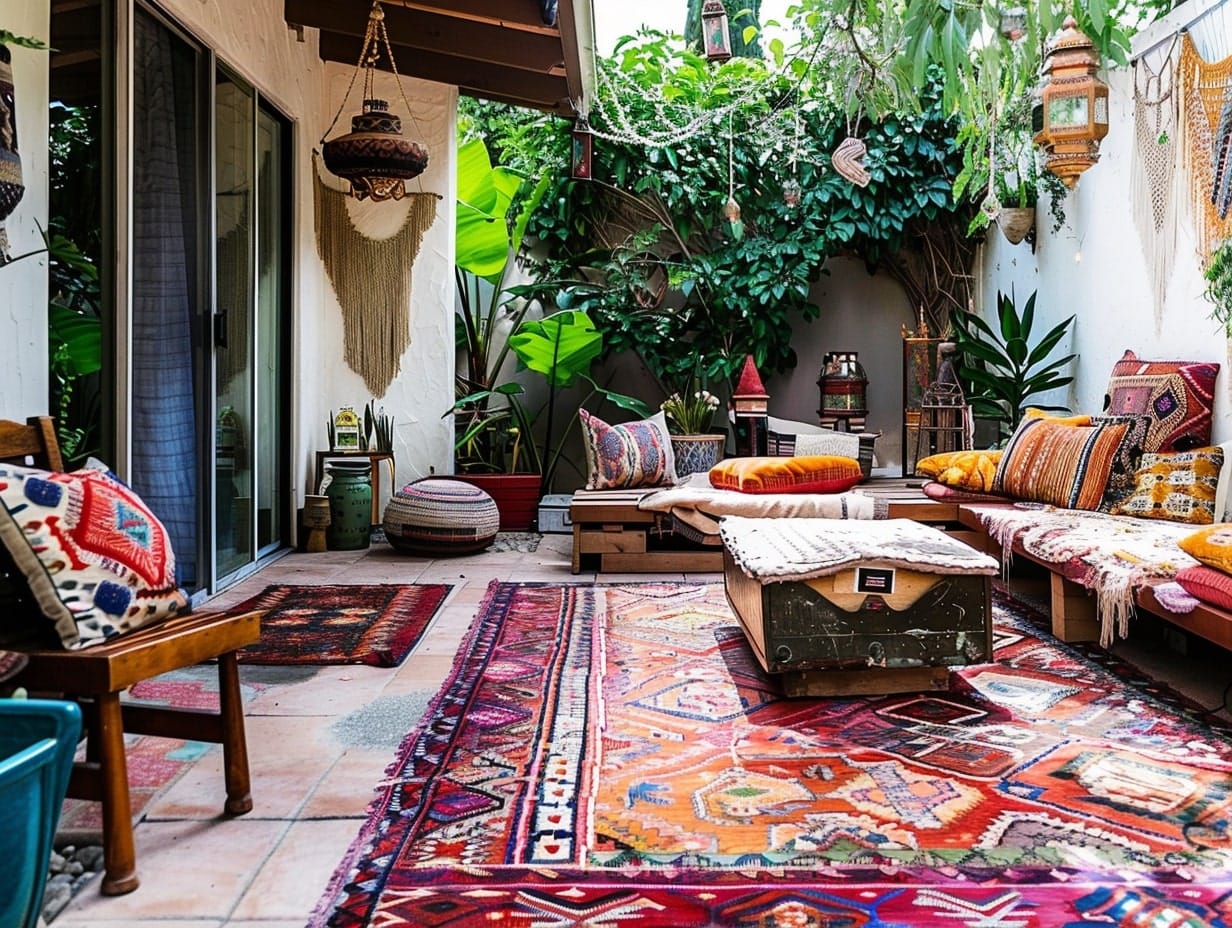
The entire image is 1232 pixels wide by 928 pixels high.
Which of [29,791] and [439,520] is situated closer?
[29,791]

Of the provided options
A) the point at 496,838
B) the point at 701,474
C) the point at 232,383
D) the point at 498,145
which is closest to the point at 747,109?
the point at 498,145

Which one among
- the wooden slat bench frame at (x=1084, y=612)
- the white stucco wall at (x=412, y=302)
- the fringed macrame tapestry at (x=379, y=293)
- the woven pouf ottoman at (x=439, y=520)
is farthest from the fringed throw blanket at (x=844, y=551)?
the fringed macrame tapestry at (x=379, y=293)

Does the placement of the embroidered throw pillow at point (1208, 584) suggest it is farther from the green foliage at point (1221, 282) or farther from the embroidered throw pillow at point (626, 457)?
the embroidered throw pillow at point (626, 457)

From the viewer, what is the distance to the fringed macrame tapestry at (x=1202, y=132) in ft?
13.5

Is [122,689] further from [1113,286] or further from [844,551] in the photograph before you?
[1113,286]

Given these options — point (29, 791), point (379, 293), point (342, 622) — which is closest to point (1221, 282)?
point (342, 622)

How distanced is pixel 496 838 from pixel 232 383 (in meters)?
3.29

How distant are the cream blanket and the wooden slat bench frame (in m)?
0.46

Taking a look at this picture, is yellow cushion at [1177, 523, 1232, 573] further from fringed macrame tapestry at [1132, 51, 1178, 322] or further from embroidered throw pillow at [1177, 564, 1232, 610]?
fringed macrame tapestry at [1132, 51, 1178, 322]

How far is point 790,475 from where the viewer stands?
16.3 ft

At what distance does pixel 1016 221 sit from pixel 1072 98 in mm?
1783

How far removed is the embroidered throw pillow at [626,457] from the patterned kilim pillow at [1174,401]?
2.16 m

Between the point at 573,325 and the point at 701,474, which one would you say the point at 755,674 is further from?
the point at 573,325

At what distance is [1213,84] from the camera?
4.15m
